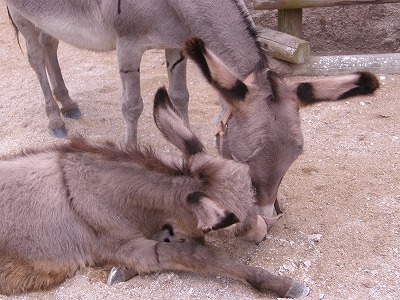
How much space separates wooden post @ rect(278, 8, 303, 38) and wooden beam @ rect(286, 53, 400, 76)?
0.63m

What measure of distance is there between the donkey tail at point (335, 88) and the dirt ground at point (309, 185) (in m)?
0.71

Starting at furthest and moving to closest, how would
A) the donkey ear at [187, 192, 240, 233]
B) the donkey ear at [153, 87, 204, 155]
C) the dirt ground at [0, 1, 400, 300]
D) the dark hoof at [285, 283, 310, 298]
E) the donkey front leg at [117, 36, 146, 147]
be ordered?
the donkey front leg at [117, 36, 146, 147]
the donkey ear at [153, 87, 204, 155]
the dirt ground at [0, 1, 400, 300]
the dark hoof at [285, 283, 310, 298]
the donkey ear at [187, 192, 240, 233]

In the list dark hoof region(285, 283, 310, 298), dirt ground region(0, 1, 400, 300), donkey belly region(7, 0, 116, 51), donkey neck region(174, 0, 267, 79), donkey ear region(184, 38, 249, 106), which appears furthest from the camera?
donkey belly region(7, 0, 116, 51)

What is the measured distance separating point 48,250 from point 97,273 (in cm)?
34

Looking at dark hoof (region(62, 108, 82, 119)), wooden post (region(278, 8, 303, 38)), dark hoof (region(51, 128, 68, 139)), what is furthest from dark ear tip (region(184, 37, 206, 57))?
wooden post (region(278, 8, 303, 38))

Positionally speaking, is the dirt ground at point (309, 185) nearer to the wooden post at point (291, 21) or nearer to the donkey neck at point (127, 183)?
the donkey neck at point (127, 183)

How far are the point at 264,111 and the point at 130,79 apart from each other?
5.35 feet

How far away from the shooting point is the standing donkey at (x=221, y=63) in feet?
10.5

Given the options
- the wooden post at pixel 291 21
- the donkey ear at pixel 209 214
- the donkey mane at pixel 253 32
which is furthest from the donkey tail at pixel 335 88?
the wooden post at pixel 291 21

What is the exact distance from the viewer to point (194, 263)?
306cm

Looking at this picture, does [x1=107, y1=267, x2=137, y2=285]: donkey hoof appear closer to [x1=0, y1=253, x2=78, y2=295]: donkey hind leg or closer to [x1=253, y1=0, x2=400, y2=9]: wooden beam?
[x1=0, y1=253, x2=78, y2=295]: donkey hind leg

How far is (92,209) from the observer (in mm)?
Answer: 3234

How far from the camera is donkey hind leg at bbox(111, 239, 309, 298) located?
118 inches

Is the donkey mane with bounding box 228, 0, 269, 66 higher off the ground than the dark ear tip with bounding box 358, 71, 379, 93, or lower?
higher
